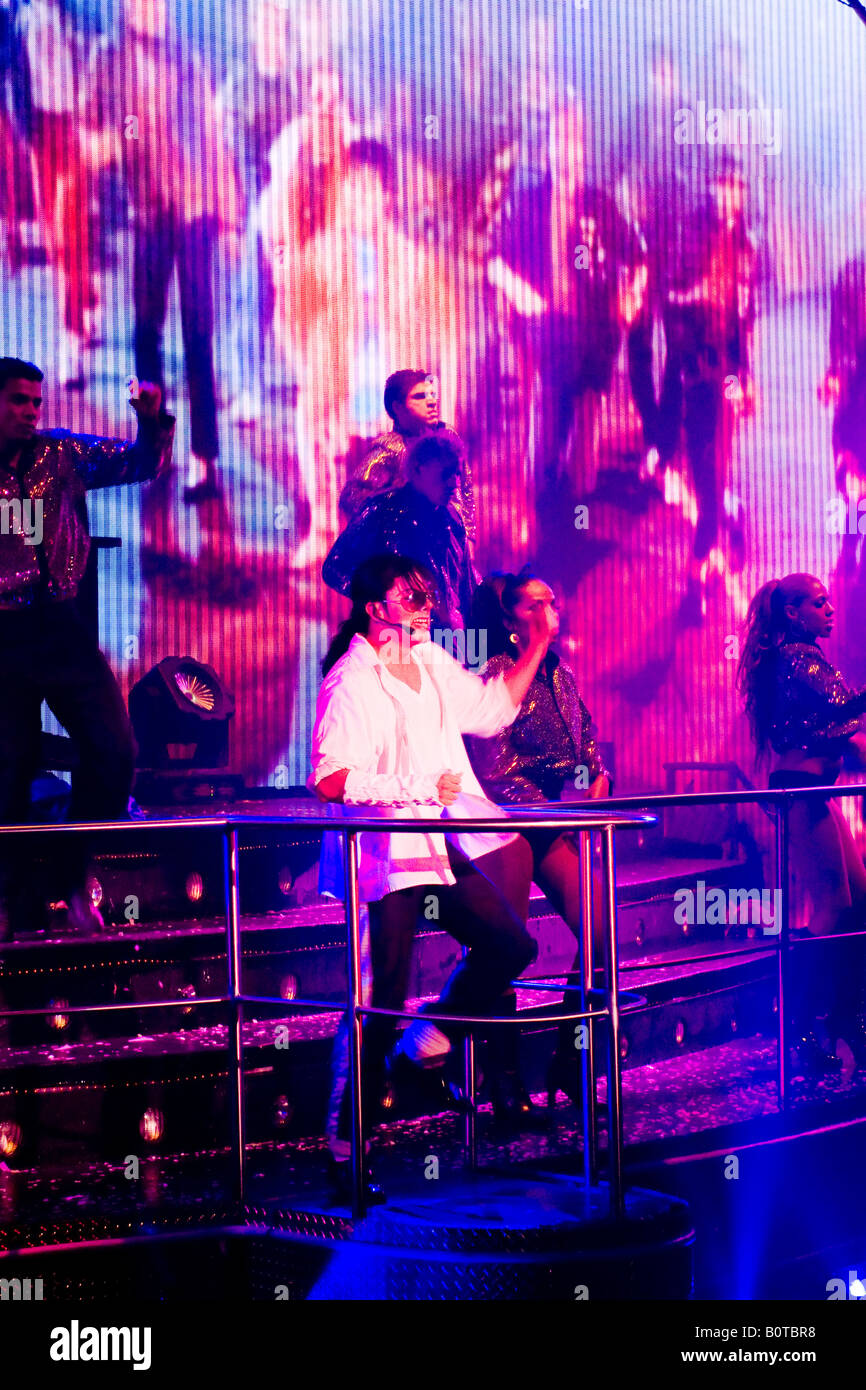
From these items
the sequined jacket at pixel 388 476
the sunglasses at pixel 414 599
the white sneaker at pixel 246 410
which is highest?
the white sneaker at pixel 246 410

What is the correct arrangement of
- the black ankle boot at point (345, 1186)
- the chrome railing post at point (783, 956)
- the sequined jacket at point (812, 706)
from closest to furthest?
1. the black ankle boot at point (345, 1186)
2. the chrome railing post at point (783, 956)
3. the sequined jacket at point (812, 706)

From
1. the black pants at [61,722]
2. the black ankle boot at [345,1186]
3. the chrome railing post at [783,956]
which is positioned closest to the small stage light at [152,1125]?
the black ankle boot at [345,1186]

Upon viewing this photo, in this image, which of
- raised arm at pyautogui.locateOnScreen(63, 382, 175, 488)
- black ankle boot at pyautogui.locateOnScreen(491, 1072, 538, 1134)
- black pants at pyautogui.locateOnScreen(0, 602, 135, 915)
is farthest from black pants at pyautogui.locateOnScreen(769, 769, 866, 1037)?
raised arm at pyautogui.locateOnScreen(63, 382, 175, 488)

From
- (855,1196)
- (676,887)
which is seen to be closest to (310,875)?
(676,887)

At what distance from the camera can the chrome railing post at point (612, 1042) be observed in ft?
9.88

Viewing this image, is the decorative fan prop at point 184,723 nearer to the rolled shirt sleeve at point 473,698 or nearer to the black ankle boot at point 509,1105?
the black ankle boot at point 509,1105

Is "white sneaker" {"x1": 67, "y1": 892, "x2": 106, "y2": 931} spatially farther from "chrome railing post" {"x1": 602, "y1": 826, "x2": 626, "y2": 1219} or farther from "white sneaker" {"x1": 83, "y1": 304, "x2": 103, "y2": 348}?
"white sneaker" {"x1": 83, "y1": 304, "x2": 103, "y2": 348}

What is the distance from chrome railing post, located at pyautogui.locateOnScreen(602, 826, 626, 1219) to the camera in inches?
119

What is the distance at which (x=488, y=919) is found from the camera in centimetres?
323

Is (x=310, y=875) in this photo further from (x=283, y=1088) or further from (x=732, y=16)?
(x=732, y=16)

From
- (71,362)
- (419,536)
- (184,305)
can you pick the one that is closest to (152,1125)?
(419,536)

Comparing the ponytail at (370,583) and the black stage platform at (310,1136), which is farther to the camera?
the ponytail at (370,583)

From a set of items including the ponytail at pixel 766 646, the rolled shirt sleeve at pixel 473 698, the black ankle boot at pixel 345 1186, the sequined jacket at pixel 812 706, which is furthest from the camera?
the ponytail at pixel 766 646

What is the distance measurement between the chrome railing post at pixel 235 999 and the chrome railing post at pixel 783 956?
1448mm
